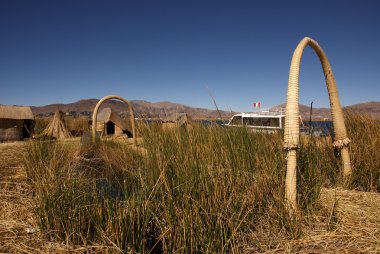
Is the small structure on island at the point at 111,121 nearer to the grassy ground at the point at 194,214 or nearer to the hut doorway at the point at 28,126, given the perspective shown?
the hut doorway at the point at 28,126

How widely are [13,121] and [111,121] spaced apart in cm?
276

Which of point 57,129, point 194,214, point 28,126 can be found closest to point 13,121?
point 28,126

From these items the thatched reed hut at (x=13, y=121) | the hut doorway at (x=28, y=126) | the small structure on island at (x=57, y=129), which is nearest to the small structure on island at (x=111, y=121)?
the small structure on island at (x=57, y=129)

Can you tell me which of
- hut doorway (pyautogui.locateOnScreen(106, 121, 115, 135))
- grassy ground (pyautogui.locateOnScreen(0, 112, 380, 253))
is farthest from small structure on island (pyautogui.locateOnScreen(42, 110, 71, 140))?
grassy ground (pyautogui.locateOnScreen(0, 112, 380, 253))

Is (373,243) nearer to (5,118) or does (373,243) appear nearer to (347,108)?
(347,108)

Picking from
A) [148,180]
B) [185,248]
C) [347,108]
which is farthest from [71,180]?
[347,108]

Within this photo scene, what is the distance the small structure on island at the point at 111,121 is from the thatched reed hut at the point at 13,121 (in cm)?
206

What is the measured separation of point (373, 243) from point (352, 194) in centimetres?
94

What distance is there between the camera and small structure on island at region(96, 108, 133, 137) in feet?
27.7

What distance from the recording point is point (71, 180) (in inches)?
83.7

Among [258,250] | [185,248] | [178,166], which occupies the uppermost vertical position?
[178,166]

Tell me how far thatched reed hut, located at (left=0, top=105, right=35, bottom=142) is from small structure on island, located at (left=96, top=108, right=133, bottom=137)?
2.06 metres

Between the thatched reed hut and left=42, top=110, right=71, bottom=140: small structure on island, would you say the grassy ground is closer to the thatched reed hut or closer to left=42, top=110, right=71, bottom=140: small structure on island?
the thatched reed hut

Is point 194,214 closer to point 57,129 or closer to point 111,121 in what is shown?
point 111,121
